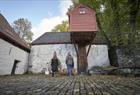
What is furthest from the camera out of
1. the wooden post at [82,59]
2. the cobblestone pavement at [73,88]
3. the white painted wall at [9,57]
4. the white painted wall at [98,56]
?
the white painted wall at [98,56]

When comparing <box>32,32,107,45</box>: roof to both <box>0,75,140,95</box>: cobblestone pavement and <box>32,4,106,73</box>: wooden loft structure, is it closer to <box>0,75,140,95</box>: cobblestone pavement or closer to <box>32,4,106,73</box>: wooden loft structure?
<box>32,4,106,73</box>: wooden loft structure

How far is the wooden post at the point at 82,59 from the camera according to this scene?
77.5 ft

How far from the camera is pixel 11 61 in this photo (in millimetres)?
18531

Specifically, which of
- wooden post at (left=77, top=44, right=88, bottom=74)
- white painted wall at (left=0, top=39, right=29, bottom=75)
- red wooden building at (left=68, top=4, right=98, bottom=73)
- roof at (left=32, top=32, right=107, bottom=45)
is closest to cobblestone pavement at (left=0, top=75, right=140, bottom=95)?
white painted wall at (left=0, top=39, right=29, bottom=75)

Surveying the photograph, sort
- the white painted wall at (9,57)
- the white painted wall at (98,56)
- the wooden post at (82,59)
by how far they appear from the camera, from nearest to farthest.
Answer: the white painted wall at (9,57) < the wooden post at (82,59) < the white painted wall at (98,56)

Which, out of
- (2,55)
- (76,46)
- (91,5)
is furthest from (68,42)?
(2,55)

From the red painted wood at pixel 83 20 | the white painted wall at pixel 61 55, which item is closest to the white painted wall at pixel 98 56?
the white painted wall at pixel 61 55

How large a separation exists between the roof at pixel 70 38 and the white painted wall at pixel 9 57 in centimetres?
397

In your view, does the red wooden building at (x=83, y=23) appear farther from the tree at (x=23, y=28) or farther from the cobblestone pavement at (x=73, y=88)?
the tree at (x=23, y=28)

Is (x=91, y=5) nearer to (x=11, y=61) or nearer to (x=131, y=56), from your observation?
(x=131, y=56)

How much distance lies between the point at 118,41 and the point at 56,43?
8.39m

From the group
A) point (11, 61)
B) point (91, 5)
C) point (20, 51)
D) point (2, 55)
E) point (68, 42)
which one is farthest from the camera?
point (68, 42)

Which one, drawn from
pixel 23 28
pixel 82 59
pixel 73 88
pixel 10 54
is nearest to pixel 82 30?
pixel 82 59

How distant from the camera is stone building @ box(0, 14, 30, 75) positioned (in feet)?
53.8
